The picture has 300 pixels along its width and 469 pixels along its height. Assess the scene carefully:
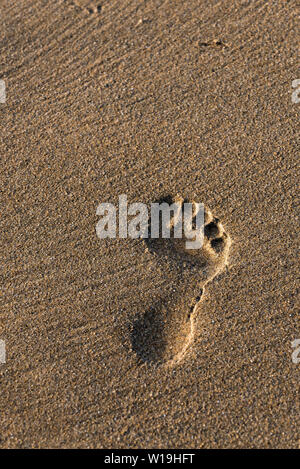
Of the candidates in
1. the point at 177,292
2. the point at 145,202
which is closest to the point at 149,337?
the point at 177,292

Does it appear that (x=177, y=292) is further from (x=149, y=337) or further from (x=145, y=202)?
(x=145, y=202)

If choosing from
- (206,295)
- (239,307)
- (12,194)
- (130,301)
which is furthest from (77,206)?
(239,307)

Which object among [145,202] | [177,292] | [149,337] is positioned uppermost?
[145,202]

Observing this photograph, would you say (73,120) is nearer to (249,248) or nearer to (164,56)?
(164,56)
